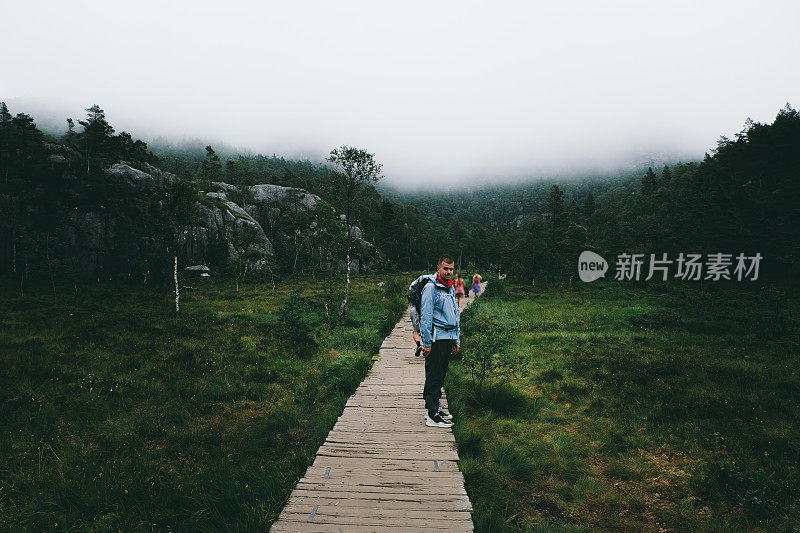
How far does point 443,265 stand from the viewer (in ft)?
18.5

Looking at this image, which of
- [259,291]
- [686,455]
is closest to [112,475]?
[686,455]

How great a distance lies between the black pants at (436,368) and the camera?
18.6 feet

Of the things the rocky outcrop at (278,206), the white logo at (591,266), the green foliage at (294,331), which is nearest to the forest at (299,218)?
the white logo at (591,266)

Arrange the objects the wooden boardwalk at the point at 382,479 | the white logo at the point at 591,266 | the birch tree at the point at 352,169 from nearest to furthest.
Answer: the wooden boardwalk at the point at 382,479
the birch tree at the point at 352,169
the white logo at the point at 591,266

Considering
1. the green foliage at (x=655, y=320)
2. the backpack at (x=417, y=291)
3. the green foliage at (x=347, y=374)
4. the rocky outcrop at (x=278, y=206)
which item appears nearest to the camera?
the backpack at (x=417, y=291)

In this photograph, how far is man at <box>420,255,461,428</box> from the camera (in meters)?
5.50

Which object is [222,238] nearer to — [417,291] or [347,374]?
[347,374]

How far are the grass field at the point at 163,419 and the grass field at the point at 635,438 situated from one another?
2997mm

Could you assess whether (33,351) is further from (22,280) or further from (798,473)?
(22,280)

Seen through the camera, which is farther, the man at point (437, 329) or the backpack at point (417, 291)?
the backpack at point (417, 291)

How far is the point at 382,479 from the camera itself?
4.29 metres

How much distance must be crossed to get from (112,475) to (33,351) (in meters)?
12.9

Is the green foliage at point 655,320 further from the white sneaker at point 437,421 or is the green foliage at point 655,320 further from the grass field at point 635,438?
the white sneaker at point 437,421

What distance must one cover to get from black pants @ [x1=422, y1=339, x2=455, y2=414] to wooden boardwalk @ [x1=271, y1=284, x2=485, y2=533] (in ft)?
1.46
